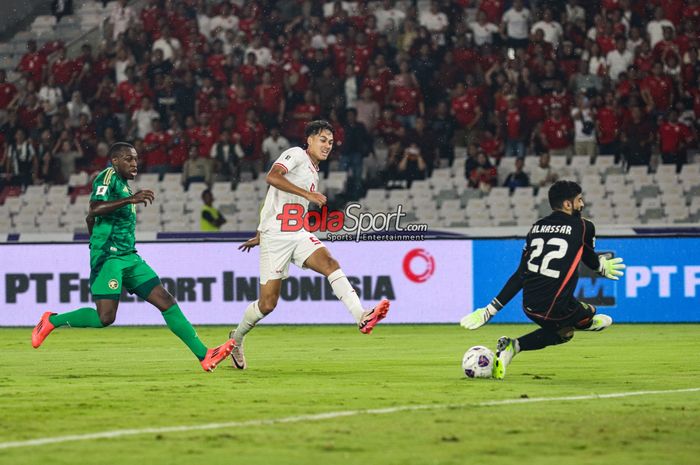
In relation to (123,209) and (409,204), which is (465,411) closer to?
(123,209)

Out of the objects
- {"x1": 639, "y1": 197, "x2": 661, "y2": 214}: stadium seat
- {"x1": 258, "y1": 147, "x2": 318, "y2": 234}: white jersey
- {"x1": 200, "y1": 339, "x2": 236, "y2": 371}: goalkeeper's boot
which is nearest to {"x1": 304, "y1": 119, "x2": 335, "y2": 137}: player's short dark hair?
{"x1": 258, "y1": 147, "x2": 318, "y2": 234}: white jersey

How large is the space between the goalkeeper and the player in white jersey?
150 centimetres

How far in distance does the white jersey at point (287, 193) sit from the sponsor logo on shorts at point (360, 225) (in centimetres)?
635

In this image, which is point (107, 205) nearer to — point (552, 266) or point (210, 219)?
point (552, 266)

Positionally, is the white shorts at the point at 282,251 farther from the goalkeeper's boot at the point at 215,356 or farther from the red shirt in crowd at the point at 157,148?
the red shirt in crowd at the point at 157,148

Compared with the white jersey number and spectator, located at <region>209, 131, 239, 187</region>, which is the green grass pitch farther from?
spectator, located at <region>209, 131, 239, 187</region>

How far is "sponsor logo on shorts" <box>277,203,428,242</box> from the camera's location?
65.0 ft

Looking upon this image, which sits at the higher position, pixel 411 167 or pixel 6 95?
pixel 6 95

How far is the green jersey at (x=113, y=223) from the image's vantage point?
37.2 ft

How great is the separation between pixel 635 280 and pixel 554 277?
8930mm

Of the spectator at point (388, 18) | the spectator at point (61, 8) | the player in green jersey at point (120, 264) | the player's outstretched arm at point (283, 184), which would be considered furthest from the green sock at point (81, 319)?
the spectator at point (61, 8)

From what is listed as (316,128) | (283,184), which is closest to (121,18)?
(316,128)

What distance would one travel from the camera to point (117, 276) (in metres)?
11.3

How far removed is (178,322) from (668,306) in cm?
1002
